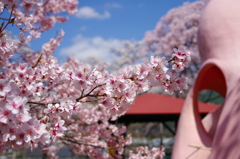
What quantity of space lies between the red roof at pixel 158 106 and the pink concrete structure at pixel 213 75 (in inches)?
162

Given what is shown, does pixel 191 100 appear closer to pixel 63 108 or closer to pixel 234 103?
pixel 234 103

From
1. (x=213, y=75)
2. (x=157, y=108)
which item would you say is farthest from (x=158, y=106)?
(x=213, y=75)

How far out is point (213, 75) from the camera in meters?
4.42

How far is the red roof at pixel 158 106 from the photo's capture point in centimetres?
880

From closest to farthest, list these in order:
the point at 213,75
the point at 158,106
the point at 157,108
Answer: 1. the point at 213,75
2. the point at 157,108
3. the point at 158,106

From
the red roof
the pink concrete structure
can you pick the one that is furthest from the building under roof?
the pink concrete structure

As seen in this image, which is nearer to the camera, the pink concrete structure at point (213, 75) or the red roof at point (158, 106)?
the pink concrete structure at point (213, 75)

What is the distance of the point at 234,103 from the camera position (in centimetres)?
318

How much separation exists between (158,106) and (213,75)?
4.79 meters

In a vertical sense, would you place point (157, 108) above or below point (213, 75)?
below

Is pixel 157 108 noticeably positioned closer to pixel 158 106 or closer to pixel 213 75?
pixel 158 106

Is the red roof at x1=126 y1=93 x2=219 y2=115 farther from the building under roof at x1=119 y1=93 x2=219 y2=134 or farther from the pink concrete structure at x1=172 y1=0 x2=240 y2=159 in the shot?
the pink concrete structure at x1=172 y1=0 x2=240 y2=159

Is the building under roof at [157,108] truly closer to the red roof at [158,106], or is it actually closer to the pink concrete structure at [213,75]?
the red roof at [158,106]

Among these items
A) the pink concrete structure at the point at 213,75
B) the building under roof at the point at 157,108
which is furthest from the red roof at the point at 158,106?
the pink concrete structure at the point at 213,75
